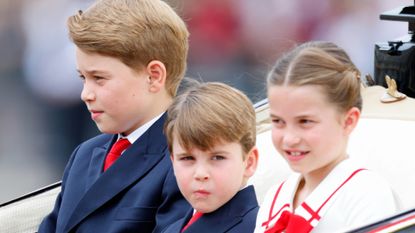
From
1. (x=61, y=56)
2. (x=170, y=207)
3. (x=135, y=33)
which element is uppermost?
(x=135, y=33)

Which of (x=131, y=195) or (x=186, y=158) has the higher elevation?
(x=186, y=158)

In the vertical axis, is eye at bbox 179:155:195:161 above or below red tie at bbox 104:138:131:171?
above

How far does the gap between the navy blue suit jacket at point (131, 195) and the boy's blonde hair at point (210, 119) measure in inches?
6.6

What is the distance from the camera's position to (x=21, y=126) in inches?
196

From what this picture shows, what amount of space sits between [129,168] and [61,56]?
2.56 meters

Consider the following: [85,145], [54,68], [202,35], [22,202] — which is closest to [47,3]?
[54,68]

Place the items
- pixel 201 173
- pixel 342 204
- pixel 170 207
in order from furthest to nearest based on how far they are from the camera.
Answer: pixel 170 207 < pixel 201 173 < pixel 342 204

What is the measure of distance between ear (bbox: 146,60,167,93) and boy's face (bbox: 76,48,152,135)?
0.01 metres

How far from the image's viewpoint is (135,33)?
2.34 metres

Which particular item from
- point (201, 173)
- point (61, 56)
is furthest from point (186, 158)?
point (61, 56)

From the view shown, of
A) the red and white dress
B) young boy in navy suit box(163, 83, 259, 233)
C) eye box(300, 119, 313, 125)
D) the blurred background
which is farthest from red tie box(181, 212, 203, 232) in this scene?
the blurred background

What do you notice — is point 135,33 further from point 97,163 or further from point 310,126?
point 310,126

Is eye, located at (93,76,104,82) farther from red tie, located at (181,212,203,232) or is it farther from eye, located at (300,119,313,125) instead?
eye, located at (300,119,313,125)

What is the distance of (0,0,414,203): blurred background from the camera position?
191 inches
